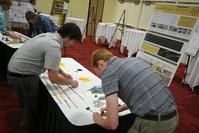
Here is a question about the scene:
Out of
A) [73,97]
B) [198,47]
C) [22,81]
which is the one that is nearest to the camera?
[73,97]

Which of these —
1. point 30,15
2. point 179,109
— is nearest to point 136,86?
point 179,109

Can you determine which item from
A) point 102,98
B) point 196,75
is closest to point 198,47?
point 196,75

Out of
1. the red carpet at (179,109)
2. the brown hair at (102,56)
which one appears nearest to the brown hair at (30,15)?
the red carpet at (179,109)

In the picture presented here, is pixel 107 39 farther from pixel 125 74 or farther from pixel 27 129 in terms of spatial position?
pixel 125 74

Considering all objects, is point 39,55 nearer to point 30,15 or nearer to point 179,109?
point 30,15

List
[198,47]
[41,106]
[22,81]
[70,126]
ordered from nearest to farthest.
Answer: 1. [70,126]
2. [22,81]
3. [41,106]
4. [198,47]

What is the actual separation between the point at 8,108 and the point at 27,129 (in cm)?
80

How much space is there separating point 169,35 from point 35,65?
7.00 ft

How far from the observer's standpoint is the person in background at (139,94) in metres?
1.27

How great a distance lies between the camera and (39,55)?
1.93 m

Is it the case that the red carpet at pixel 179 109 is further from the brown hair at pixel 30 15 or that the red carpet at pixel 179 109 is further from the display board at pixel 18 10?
the display board at pixel 18 10

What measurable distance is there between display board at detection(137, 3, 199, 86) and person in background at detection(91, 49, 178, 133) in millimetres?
1979

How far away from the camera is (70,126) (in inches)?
57.3

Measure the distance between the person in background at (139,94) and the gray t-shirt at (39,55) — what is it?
0.59 meters
